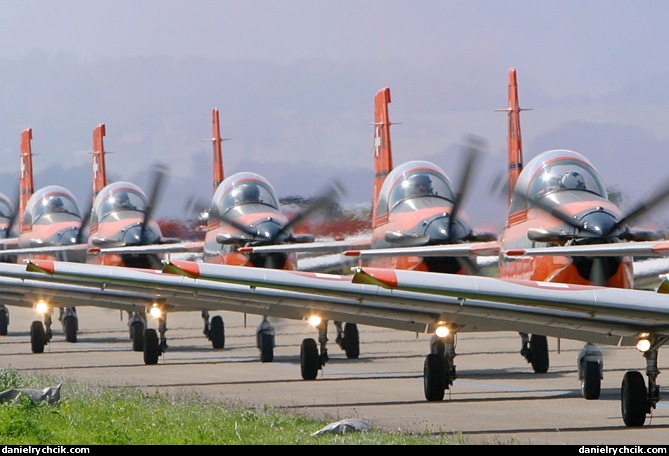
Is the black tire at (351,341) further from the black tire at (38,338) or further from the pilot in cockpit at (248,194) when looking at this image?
the black tire at (38,338)

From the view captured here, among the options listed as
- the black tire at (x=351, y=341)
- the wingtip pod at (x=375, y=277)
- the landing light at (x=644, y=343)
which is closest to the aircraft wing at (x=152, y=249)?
the black tire at (x=351, y=341)

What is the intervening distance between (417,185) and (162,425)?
916cm

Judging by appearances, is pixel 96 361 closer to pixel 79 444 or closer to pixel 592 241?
pixel 592 241

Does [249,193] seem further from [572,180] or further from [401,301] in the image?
[401,301]

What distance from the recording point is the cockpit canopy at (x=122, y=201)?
88.4ft

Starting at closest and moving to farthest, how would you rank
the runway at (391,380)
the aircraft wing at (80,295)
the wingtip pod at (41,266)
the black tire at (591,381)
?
the runway at (391,380) < the wingtip pod at (41,266) < the black tire at (591,381) < the aircraft wing at (80,295)

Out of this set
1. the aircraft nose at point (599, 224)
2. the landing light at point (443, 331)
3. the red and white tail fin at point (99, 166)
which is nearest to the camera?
the landing light at point (443, 331)

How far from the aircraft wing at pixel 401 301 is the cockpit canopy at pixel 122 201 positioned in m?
7.78

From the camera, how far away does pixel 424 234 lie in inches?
782

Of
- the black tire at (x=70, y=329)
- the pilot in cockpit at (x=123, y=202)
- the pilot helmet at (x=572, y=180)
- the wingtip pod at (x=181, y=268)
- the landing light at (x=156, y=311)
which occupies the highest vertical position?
the pilot in cockpit at (x=123, y=202)

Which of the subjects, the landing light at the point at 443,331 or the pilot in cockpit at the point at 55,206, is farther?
the pilot in cockpit at the point at 55,206

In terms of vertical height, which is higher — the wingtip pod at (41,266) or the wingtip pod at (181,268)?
the wingtip pod at (41,266)

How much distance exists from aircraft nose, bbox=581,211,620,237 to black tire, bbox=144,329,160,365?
8.78 meters

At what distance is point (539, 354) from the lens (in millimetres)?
19609
